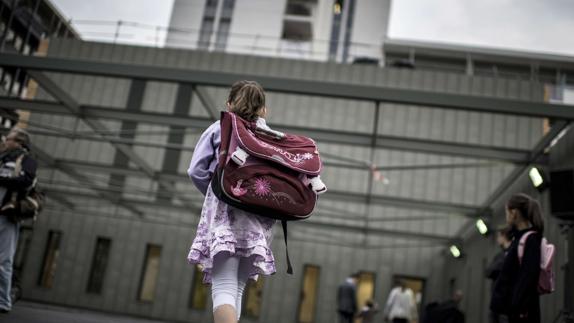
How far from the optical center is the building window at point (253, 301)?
51.2ft

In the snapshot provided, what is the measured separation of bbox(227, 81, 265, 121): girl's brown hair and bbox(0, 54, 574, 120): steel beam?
14.4 ft

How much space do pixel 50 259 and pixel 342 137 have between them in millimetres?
11411

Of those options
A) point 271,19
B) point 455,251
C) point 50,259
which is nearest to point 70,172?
point 50,259

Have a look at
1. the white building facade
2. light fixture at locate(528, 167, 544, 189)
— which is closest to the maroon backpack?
light fixture at locate(528, 167, 544, 189)

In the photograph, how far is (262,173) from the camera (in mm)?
2225

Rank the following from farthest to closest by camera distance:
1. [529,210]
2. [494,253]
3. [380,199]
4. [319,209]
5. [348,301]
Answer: [319,209]
[380,199]
[348,301]
[494,253]
[529,210]

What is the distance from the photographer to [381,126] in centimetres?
1656

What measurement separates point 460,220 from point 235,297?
14.5 metres

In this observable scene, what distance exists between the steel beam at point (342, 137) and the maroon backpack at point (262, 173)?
6689 millimetres

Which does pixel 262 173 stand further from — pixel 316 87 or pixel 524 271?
pixel 316 87

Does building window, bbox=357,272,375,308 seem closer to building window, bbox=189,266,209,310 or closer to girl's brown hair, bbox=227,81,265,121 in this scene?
building window, bbox=189,266,209,310

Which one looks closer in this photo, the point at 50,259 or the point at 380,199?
the point at 380,199

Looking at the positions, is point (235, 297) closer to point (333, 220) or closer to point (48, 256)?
point (333, 220)

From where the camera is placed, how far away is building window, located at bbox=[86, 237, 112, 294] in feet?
53.6
